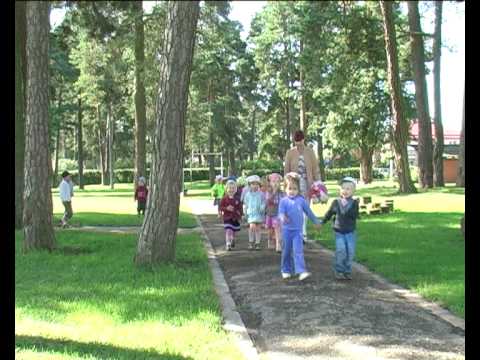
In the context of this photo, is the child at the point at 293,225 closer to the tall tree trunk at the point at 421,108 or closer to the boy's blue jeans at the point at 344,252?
the boy's blue jeans at the point at 344,252

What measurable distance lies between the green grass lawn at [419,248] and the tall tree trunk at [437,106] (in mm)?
11624

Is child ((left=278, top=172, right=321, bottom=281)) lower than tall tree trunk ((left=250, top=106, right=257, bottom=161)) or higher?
lower

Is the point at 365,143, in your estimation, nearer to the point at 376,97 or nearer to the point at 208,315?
the point at 376,97

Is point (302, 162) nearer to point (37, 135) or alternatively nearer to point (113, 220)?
point (37, 135)


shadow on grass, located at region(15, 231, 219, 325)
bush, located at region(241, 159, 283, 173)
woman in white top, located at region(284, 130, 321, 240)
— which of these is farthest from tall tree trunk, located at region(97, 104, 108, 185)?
woman in white top, located at region(284, 130, 321, 240)

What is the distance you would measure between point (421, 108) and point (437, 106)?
17.7 ft

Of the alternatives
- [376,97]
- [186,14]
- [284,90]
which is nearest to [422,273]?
[186,14]

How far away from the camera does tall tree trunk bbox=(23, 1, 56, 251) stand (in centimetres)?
1163

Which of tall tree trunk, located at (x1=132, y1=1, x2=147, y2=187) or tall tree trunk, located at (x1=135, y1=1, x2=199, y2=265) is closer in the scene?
tall tree trunk, located at (x1=135, y1=1, x2=199, y2=265)

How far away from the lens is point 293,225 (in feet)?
28.4

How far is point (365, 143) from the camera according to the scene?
157 feet

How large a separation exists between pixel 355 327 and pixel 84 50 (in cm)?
4445

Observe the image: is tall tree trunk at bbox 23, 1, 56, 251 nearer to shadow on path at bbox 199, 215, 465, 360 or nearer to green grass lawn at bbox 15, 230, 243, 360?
green grass lawn at bbox 15, 230, 243, 360

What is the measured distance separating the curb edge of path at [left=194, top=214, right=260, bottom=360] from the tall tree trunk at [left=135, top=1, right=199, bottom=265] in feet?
3.21
